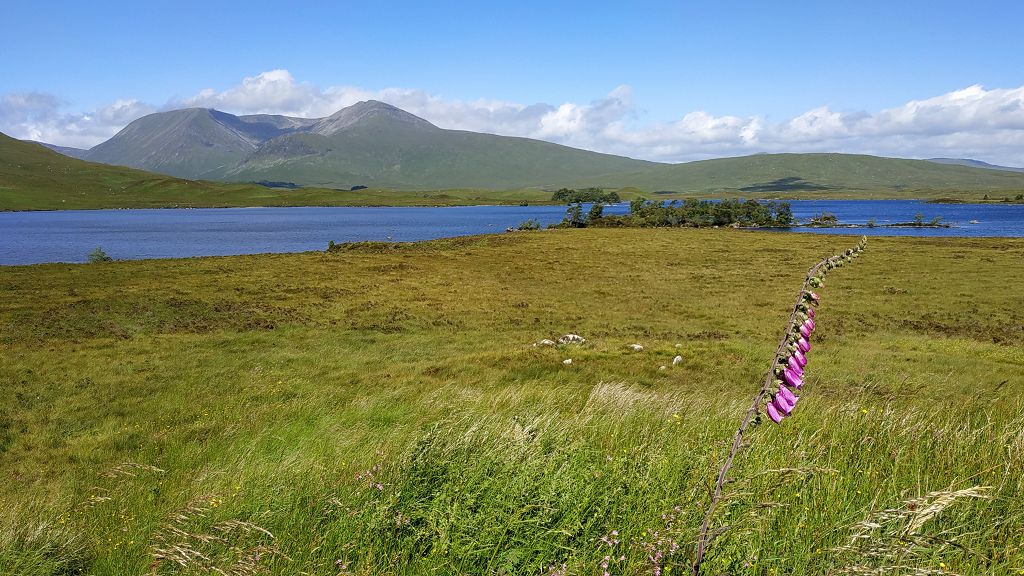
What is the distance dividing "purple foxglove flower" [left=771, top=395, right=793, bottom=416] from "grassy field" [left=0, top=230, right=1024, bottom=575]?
3.04ft

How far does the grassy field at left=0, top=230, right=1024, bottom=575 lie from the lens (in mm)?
4230

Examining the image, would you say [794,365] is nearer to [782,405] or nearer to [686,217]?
[782,405]

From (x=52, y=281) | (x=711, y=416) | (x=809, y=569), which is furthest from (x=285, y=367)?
(x=52, y=281)

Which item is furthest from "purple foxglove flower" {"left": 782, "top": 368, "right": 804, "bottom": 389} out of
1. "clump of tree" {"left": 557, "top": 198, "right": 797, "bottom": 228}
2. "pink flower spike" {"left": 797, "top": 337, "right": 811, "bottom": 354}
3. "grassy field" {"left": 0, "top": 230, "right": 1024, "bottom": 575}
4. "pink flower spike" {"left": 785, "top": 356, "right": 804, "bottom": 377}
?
"clump of tree" {"left": 557, "top": 198, "right": 797, "bottom": 228}

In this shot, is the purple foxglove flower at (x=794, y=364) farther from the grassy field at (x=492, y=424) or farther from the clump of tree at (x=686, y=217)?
the clump of tree at (x=686, y=217)

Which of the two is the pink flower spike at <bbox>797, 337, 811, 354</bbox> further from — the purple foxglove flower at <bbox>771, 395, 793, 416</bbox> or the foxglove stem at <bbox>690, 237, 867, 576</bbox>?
the purple foxglove flower at <bbox>771, 395, 793, 416</bbox>

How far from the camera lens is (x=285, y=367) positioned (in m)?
20.5

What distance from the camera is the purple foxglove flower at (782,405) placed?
274 cm

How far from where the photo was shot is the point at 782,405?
9.07ft

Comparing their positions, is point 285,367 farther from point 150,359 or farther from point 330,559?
point 330,559

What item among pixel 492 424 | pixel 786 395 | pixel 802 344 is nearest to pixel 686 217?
pixel 492 424

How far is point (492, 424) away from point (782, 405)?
14.4 ft

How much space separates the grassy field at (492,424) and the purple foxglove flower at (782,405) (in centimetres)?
93

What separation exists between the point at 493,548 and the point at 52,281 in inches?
1904
